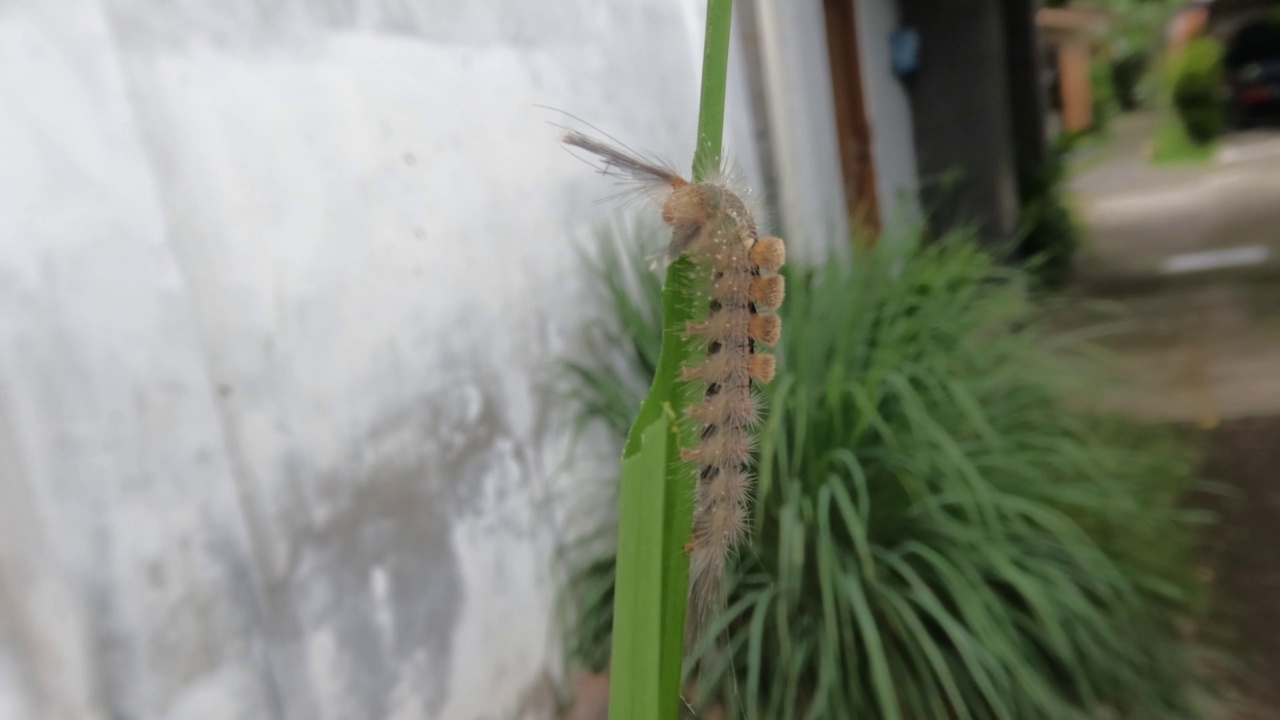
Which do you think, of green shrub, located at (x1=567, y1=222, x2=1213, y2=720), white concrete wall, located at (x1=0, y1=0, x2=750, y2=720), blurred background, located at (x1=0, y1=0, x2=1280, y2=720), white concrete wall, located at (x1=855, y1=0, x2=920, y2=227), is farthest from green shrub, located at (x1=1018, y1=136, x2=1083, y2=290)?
white concrete wall, located at (x1=0, y1=0, x2=750, y2=720)

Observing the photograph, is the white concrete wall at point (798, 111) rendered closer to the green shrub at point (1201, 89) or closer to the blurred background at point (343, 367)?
the blurred background at point (343, 367)

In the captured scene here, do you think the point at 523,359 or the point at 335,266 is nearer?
the point at 335,266

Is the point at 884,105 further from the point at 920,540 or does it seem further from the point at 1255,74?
the point at 1255,74

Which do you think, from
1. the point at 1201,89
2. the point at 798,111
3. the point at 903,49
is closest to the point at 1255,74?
the point at 1201,89

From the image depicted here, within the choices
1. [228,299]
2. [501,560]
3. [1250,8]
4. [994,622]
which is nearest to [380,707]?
[501,560]

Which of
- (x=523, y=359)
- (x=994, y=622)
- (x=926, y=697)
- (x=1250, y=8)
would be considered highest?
(x=1250, y=8)

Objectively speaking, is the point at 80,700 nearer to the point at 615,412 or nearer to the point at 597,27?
the point at 615,412
